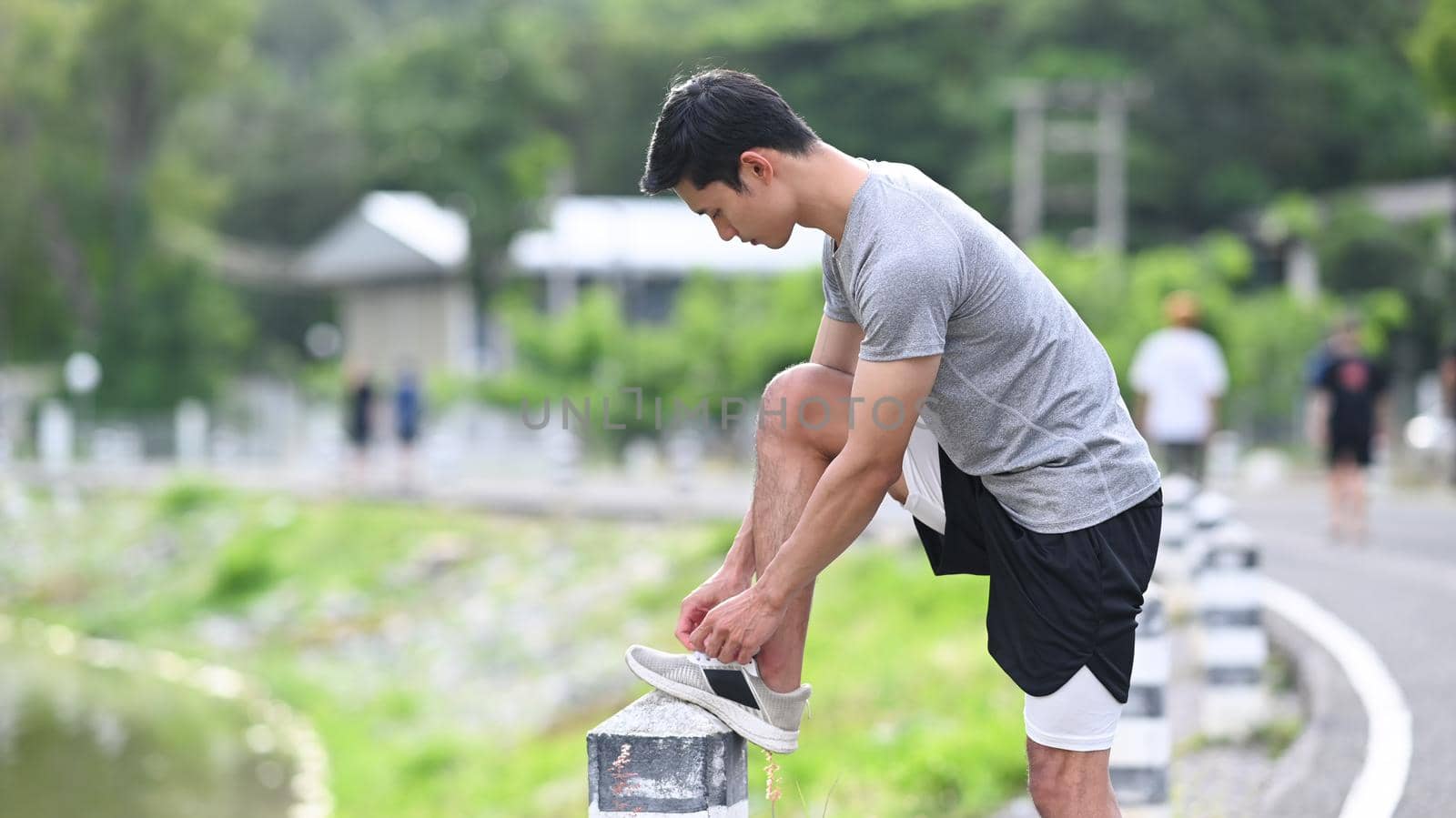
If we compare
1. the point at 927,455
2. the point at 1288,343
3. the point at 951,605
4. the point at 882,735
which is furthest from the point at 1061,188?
the point at 927,455

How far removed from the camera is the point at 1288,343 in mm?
30062

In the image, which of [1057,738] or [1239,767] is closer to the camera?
[1057,738]

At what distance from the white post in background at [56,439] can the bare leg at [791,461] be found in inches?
1201

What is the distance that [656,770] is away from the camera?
3424mm

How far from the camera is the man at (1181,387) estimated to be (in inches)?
439

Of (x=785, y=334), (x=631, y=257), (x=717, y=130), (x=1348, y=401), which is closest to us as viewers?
(x=717, y=130)

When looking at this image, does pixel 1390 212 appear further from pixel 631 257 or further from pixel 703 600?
pixel 703 600

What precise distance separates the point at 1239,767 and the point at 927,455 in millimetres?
3610

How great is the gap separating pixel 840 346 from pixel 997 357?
444mm

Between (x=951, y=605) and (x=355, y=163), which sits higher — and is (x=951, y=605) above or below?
below

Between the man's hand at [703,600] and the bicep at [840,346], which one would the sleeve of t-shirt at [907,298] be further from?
the man's hand at [703,600]

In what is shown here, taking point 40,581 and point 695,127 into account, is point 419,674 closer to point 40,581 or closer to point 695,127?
point 40,581

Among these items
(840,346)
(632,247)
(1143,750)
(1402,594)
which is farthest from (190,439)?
(840,346)

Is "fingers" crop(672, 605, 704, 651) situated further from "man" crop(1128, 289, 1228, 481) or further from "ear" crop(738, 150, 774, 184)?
"man" crop(1128, 289, 1228, 481)
